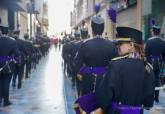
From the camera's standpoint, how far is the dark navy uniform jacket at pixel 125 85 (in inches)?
220

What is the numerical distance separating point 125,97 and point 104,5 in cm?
3577

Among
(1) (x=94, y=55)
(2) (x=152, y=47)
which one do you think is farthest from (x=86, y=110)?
(2) (x=152, y=47)

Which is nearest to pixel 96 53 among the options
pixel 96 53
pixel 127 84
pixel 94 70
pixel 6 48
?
pixel 96 53

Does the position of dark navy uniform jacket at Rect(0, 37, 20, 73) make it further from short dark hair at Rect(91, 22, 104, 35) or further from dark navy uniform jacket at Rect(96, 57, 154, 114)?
dark navy uniform jacket at Rect(96, 57, 154, 114)

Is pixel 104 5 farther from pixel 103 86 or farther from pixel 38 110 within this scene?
pixel 103 86

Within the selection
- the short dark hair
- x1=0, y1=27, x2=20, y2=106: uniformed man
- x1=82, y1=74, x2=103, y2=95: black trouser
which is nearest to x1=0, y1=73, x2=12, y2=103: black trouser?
x1=0, y1=27, x2=20, y2=106: uniformed man

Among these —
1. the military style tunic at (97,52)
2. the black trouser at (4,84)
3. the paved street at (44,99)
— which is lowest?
the paved street at (44,99)

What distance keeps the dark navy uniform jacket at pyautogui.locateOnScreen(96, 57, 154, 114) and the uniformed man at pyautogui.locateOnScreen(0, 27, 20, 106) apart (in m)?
6.26

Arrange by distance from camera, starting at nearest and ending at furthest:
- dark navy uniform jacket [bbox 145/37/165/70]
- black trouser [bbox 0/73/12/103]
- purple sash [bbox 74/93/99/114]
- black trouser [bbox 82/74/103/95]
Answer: purple sash [bbox 74/93/99/114]
black trouser [bbox 82/74/103/95]
black trouser [bbox 0/73/12/103]
dark navy uniform jacket [bbox 145/37/165/70]

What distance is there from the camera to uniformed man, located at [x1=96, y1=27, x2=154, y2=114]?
5590 mm

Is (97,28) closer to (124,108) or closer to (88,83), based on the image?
(88,83)

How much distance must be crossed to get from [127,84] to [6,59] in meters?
6.63

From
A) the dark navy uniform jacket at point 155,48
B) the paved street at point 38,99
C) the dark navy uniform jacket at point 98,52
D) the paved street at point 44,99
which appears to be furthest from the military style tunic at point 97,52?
the dark navy uniform jacket at point 155,48

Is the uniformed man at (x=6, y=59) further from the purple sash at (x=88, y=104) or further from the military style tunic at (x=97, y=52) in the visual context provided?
the purple sash at (x=88, y=104)
